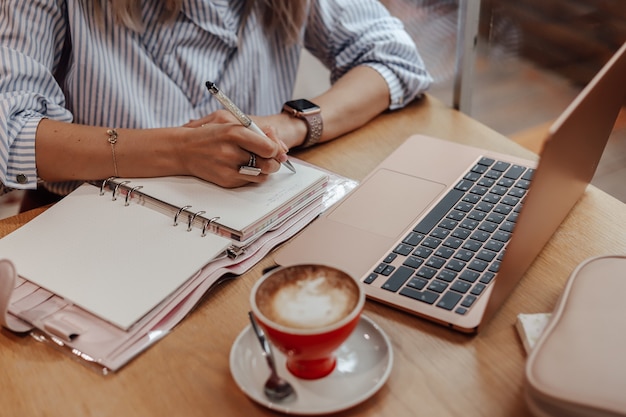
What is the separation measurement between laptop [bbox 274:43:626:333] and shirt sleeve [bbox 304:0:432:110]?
0.25 meters

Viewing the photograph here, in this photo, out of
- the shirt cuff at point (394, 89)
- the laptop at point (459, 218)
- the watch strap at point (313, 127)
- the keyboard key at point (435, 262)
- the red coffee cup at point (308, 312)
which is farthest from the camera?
the shirt cuff at point (394, 89)

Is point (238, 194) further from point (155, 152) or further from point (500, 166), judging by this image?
point (500, 166)

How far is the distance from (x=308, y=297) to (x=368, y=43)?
865mm

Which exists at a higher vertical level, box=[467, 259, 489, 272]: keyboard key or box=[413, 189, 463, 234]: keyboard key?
box=[467, 259, 489, 272]: keyboard key

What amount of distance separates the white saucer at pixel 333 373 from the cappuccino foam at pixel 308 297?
9 cm

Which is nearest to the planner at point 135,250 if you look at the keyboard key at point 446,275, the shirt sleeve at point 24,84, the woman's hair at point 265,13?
the shirt sleeve at point 24,84

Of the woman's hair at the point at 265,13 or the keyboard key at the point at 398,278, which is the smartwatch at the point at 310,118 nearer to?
the woman's hair at the point at 265,13

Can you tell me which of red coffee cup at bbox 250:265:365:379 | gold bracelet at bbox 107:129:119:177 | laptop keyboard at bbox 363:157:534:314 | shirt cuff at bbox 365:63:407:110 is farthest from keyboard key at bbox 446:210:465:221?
gold bracelet at bbox 107:129:119:177

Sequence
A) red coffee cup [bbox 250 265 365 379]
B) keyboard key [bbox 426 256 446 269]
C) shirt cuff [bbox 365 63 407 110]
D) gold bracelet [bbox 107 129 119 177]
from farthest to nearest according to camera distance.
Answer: shirt cuff [bbox 365 63 407 110] → gold bracelet [bbox 107 129 119 177] → keyboard key [bbox 426 256 446 269] → red coffee cup [bbox 250 265 365 379]

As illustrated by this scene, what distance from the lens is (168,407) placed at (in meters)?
0.71

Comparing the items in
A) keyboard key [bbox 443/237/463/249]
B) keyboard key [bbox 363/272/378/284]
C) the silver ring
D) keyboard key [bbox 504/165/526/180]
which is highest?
the silver ring

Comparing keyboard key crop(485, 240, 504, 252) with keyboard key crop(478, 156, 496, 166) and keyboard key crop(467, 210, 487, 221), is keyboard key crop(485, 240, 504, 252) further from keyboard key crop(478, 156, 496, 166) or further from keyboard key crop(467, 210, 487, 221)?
keyboard key crop(478, 156, 496, 166)

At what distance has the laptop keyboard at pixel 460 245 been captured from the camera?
83 cm

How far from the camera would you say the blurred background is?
1.12 m
